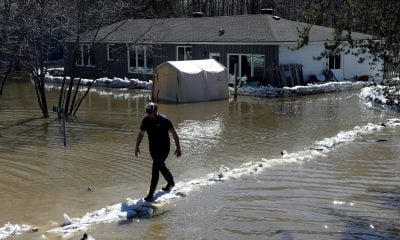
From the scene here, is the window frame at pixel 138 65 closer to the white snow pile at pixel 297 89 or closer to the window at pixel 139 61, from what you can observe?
the window at pixel 139 61

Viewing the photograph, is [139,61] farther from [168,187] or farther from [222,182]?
[168,187]

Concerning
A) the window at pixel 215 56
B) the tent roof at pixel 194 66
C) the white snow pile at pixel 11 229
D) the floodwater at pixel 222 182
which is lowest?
the white snow pile at pixel 11 229

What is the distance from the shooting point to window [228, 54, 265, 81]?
100 feet

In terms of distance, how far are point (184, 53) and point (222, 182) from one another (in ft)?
78.7

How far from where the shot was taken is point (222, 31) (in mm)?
32844

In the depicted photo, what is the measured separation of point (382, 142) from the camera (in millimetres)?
15219

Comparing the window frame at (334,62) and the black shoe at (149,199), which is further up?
the window frame at (334,62)

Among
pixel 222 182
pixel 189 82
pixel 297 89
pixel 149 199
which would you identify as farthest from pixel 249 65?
pixel 149 199

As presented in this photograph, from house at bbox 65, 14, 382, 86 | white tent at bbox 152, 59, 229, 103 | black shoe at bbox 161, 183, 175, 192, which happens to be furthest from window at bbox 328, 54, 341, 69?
black shoe at bbox 161, 183, 175, 192

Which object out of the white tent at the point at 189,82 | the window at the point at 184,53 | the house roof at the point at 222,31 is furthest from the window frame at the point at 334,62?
the white tent at the point at 189,82

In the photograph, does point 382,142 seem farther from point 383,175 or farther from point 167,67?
point 167,67

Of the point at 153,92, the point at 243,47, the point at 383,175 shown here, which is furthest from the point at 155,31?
the point at 383,175

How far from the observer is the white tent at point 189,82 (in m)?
25.8

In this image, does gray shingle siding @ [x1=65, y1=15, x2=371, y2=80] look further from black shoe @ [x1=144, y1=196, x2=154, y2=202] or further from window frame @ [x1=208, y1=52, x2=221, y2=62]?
black shoe @ [x1=144, y1=196, x2=154, y2=202]
